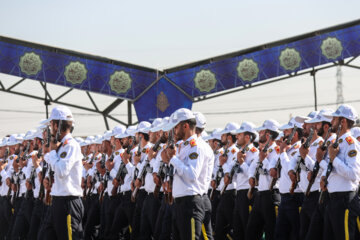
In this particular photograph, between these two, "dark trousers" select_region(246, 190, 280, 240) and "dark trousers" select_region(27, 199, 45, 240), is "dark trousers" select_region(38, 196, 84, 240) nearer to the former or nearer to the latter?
"dark trousers" select_region(27, 199, 45, 240)

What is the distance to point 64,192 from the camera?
27.6 feet

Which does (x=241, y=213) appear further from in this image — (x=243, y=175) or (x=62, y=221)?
(x=62, y=221)

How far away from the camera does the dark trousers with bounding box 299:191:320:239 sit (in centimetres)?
915

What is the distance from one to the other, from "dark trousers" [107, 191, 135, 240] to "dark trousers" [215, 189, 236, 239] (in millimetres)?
1604

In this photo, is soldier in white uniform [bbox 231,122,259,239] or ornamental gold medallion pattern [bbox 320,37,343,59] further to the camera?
ornamental gold medallion pattern [bbox 320,37,343,59]

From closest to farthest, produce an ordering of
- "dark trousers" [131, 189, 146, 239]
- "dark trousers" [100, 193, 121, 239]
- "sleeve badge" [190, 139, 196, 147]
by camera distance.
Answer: "sleeve badge" [190, 139, 196, 147] → "dark trousers" [131, 189, 146, 239] → "dark trousers" [100, 193, 121, 239]

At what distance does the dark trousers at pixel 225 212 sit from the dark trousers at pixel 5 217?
199 inches

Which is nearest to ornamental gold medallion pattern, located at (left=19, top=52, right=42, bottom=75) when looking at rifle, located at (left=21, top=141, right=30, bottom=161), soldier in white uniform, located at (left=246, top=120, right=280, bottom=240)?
rifle, located at (left=21, top=141, right=30, bottom=161)

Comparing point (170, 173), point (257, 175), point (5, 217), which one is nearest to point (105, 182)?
point (5, 217)

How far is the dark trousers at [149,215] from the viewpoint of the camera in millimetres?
10883

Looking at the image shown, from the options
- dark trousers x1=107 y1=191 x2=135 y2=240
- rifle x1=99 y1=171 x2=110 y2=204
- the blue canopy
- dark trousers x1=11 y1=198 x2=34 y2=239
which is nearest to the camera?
dark trousers x1=11 y1=198 x2=34 y2=239

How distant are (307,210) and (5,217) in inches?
305

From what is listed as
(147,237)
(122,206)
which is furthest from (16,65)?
(147,237)

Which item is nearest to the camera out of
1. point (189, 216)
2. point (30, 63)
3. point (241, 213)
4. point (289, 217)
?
point (189, 216)
